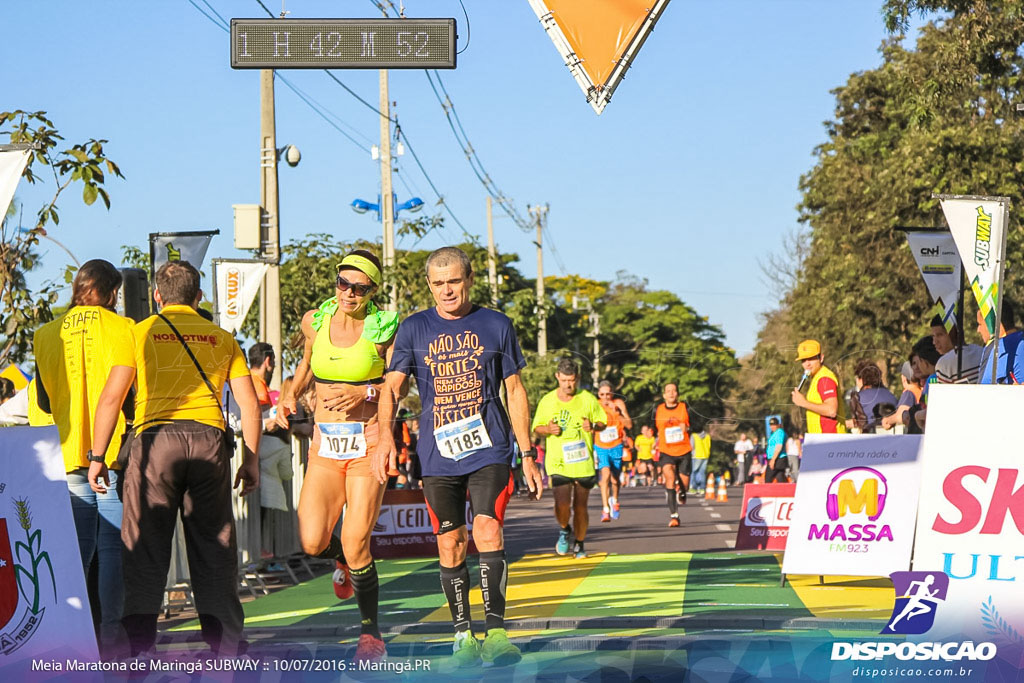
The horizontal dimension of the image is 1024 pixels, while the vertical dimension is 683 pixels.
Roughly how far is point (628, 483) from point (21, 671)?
47.9 meters

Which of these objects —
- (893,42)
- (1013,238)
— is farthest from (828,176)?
(1013,238)

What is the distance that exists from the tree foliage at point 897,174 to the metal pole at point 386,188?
968 centimetres

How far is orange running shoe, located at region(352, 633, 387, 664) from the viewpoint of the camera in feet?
24.9

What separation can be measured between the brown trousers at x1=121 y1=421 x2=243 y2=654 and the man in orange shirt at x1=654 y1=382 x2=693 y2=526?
527 inches

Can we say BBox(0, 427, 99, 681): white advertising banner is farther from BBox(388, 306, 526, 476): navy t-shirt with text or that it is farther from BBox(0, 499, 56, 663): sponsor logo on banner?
BBox(388, 306, 526, 476): navy t-shirt with text

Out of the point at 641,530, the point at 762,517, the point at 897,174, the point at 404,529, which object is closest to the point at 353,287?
the point at 404,529

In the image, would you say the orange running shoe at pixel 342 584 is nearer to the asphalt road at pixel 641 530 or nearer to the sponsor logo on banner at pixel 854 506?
the sponsor logo on banner at pixel 854 506

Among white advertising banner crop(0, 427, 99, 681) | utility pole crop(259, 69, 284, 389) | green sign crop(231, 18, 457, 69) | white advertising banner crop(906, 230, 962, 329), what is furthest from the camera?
utility pole crop(259, 69, 284, 389)

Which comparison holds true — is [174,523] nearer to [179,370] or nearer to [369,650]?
[179,370]

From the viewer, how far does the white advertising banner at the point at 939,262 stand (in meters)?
14.5

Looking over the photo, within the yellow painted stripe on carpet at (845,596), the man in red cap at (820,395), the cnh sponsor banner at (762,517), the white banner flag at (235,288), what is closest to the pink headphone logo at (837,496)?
the yellow painted stripe on carpet at (845,596)

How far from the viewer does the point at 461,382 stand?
25.6 ft

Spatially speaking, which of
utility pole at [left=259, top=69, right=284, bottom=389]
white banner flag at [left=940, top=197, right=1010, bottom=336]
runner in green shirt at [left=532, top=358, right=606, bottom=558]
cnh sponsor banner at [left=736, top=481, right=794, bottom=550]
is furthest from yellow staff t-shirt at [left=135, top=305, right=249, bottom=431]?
utility pole at [left=259, top=69, right=284, bottom=389]

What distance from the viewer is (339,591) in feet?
33.0
